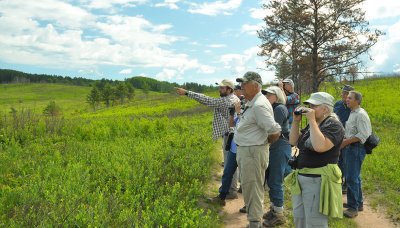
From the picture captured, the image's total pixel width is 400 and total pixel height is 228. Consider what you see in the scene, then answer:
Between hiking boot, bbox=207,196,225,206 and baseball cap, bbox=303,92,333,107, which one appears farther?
hiking boot, bbox=207,196,225,206

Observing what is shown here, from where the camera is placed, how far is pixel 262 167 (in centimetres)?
390

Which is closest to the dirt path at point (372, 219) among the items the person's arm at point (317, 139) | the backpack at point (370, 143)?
the backpack at point (370, 143)

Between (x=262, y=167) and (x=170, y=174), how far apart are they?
254 cm

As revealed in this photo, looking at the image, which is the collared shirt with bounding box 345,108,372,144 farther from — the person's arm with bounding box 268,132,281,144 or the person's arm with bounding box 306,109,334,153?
the person's arm with bounding box 306,109,334,153

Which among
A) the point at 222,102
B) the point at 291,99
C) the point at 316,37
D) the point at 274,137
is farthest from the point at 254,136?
the point at 316,37

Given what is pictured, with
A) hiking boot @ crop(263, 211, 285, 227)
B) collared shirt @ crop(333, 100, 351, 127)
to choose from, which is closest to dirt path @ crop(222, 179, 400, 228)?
hiking boot @ crop(263, 211, 285, 227)

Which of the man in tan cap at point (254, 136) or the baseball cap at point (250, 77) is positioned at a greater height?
the baseball cap at point (250, 77)

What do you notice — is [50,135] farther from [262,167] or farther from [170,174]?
[262,167]

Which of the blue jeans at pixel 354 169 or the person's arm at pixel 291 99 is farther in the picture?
the person's arm at pixel 291 99

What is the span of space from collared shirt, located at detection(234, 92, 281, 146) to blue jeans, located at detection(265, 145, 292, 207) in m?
0.81

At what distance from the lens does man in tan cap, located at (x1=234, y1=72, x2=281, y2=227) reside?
3.67m

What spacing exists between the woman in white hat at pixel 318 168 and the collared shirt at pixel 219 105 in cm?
221

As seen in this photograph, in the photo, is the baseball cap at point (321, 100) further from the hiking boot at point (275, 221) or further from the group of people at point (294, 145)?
the hiking boot at point (275, 221)

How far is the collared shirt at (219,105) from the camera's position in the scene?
530cm
